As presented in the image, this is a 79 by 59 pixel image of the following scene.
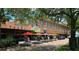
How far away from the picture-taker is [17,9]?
5.66 metres

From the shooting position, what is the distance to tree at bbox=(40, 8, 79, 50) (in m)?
5.65

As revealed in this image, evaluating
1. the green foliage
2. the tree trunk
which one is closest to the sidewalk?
the tree trunk

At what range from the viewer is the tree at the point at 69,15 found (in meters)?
5.65

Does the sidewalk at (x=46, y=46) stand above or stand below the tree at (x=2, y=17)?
below

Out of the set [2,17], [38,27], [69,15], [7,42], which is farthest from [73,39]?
[2,17]

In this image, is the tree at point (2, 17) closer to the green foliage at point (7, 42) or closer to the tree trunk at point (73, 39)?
the green foliage at point (7, 42)

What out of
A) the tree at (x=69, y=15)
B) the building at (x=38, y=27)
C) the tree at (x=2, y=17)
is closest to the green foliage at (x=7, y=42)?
the building at (x=38, y=27)

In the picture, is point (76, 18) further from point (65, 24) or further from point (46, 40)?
point (46, 40)

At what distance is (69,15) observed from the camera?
5664 millimetres

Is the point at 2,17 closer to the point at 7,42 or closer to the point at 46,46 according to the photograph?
the point at 7,42

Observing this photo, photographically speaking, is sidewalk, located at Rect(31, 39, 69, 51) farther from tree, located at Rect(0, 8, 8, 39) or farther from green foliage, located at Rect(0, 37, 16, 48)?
tree, located at Rect(0, 8, 8, 39)
